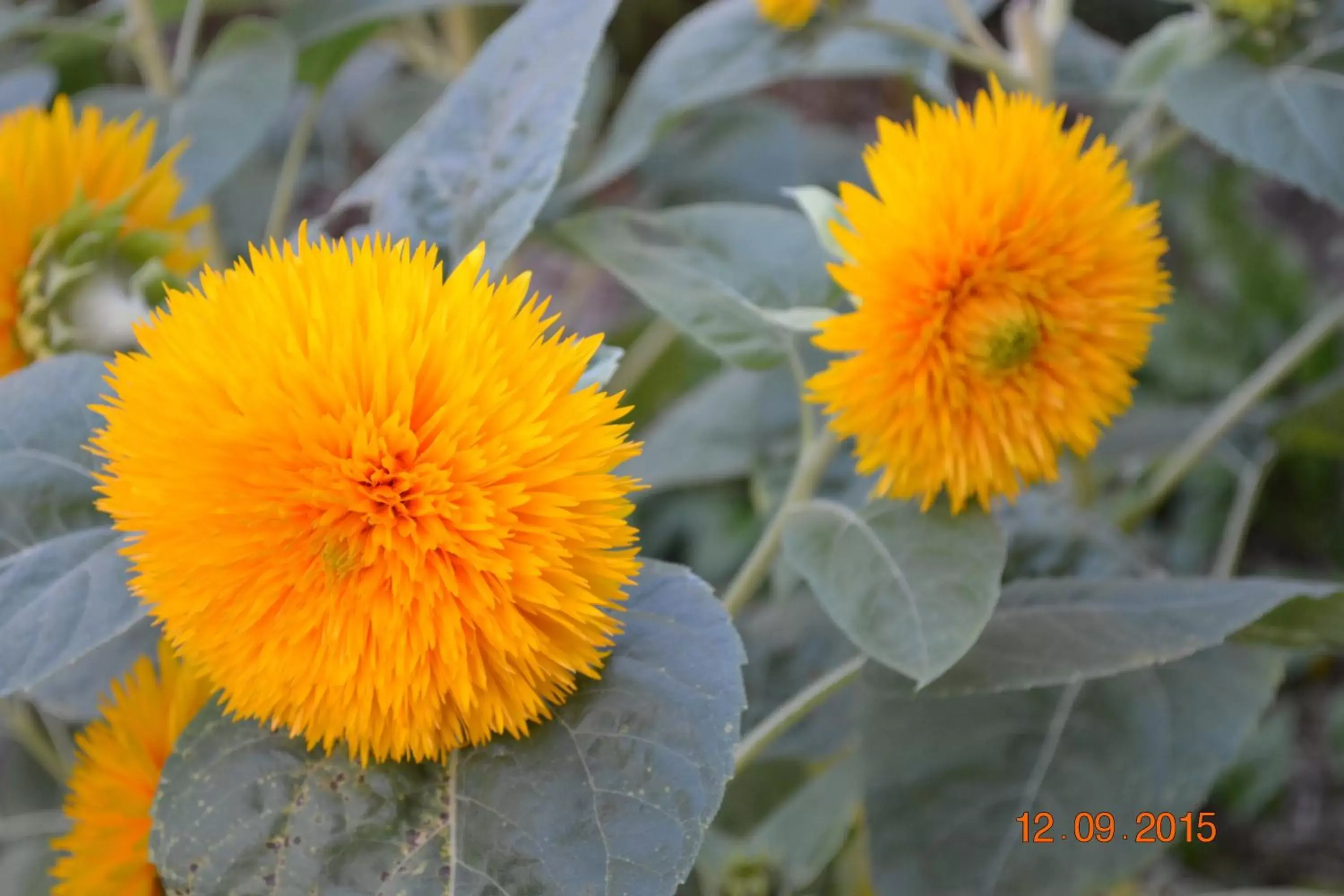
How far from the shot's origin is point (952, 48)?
0.73m

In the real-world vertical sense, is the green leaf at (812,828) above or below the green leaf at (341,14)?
below

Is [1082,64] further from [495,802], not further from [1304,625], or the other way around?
[495,802]

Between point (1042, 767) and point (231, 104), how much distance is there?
0.67 metres

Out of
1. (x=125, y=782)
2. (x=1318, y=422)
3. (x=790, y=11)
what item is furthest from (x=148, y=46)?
(x=1318, y=422)

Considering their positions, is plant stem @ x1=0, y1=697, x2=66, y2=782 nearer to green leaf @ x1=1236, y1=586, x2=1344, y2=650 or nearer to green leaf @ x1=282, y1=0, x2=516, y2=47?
green leaf @ x1=282, y1=0, x2=516, y2=47

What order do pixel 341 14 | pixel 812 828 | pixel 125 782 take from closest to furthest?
pixel 125 782 < pixel 812 828 < pixel 341 14

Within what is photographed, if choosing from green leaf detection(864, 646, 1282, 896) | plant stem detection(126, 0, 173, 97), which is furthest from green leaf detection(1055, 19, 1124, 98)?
plant stem detection(126, 0, 173, 97)

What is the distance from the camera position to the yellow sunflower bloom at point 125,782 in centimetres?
47

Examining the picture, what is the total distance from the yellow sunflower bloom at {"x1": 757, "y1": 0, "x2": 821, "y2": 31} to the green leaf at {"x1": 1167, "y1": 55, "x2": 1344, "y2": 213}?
237mm

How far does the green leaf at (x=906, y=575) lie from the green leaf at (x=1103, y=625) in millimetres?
59

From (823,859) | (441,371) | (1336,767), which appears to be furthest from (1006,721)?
(1336,767)

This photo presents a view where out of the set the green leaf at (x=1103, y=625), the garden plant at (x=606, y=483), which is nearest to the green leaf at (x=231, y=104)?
the garden plant at (x=606, y=483)

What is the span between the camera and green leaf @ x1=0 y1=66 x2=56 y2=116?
74cm
